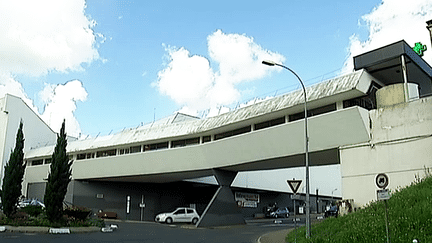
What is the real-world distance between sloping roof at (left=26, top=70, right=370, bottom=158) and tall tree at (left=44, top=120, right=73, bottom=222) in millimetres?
10803

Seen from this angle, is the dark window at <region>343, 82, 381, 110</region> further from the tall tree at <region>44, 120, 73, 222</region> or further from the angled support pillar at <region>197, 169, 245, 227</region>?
the tall tree at <region>44, 120, 73, 222</region>

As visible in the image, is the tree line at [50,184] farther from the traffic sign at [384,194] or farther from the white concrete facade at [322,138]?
the traffic sign at [384,194]

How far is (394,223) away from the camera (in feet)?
46.0

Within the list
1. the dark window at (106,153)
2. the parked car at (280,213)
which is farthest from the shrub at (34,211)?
the parked car at (280,213)

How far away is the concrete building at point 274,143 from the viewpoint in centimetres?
2097

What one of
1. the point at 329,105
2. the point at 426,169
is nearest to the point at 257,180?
the point at 329,105

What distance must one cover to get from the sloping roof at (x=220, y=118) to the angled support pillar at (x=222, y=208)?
14.1 ft

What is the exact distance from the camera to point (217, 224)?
2986cm

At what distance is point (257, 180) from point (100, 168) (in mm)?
19337

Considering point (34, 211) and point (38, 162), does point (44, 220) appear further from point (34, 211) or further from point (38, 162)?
point (38, 162)

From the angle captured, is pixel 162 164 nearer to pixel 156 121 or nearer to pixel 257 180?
pixel 156 121

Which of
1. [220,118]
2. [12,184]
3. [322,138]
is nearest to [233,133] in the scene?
[220,118]

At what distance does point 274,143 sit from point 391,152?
7.40 metres

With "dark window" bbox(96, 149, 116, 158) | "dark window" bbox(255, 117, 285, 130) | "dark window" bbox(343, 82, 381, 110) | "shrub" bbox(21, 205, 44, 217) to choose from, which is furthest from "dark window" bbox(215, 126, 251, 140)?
"shrub" bbox(21, 205, 44, 217)
